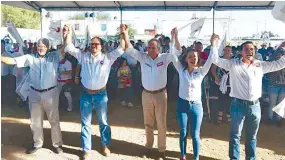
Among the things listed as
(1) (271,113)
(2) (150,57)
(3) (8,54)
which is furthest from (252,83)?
(3) (8,54)

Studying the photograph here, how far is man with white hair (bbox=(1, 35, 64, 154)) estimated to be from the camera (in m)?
5.02

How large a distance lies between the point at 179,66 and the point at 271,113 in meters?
3.57

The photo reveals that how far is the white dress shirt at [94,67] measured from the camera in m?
4.89

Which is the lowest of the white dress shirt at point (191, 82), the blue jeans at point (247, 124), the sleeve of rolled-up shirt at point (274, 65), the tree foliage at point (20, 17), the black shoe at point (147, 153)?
the black shoe at point (147, 153)

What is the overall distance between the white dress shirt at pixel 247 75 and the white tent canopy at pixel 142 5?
4.60m

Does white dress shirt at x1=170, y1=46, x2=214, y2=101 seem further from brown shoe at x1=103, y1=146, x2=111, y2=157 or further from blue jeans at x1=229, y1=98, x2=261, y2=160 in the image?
brown shoe at x1=103, y1=146, x2=111, y2=157

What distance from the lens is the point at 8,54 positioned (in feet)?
29.4

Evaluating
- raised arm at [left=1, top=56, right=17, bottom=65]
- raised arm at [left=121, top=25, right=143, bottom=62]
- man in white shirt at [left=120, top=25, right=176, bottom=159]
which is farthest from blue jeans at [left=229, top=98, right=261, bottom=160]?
raised arm at [left=1, top=56, right=17, bottom=65]

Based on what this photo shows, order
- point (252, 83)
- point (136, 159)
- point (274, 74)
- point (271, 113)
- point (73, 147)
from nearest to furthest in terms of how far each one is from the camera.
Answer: point (252, 83) < point (136, 159) < point (73, 147) < point (274, 74) < point (271, 113)

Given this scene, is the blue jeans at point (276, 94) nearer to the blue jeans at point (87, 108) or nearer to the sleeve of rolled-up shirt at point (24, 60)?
the blue jeans at point (87, 108)

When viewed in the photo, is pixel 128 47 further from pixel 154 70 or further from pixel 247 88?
pixel 247 88

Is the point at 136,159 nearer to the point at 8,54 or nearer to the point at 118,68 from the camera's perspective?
the point at 118,68

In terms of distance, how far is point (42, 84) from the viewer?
16.5ft

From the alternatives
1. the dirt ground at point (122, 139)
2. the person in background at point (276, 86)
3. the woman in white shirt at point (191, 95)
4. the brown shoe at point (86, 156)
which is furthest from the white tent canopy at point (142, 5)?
the brown shoe at point (86, 156)
